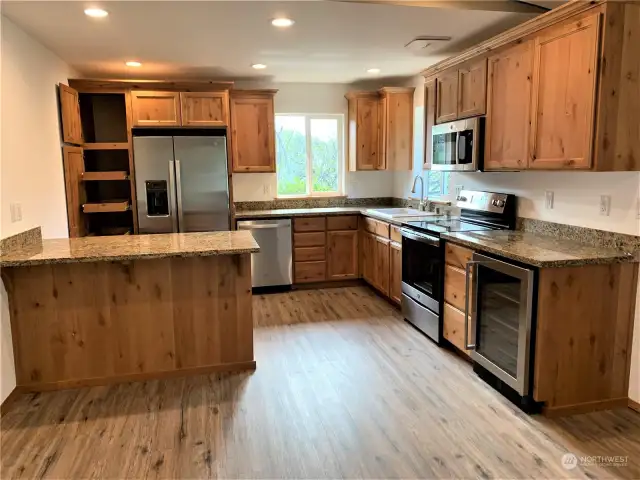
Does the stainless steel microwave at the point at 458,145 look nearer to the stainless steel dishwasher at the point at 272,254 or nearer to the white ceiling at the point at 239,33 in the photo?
the white ceiling at the point at 239,33

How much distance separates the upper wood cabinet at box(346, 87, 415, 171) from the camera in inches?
211

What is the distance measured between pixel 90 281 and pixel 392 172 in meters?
4.08

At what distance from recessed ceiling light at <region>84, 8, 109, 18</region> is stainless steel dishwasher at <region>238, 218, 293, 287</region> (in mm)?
2590

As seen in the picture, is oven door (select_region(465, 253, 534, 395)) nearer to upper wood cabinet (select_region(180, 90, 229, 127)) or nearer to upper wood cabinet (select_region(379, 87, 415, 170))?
upper wood cabinet (select_region(379, 87, 415, 170))

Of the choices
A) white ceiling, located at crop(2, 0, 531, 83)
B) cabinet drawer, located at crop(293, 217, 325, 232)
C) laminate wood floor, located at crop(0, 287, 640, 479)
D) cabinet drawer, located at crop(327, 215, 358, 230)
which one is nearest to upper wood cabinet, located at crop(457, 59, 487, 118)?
white ceiling, located at crop(2, 0, 531, 83)

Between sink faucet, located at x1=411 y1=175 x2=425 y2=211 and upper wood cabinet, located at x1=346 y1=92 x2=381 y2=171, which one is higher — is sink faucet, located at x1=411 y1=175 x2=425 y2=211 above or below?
below

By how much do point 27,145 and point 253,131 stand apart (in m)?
2.50

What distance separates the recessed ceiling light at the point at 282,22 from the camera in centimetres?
308

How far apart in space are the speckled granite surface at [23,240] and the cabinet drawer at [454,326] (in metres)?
2.99

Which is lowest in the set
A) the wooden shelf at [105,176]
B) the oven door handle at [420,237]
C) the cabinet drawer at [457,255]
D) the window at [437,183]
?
the cabinet drawer at [457,255]

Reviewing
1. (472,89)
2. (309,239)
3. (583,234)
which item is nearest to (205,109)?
(309,239)

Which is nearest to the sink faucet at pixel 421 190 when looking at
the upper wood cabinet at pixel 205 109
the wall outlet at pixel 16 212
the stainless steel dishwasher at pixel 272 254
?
the stainless steel dishwasher at pixel 272 254

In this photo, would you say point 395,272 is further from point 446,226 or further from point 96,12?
point 96,12

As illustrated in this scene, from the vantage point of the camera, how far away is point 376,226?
504cm
